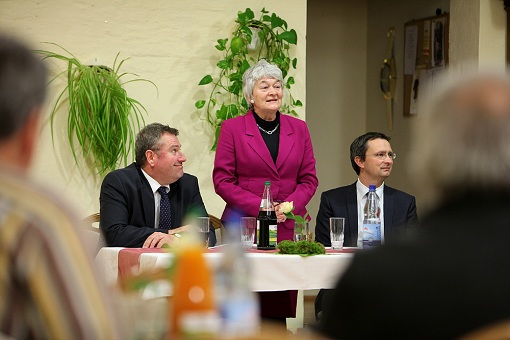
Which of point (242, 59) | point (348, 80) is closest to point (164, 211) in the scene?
point (242, 59)

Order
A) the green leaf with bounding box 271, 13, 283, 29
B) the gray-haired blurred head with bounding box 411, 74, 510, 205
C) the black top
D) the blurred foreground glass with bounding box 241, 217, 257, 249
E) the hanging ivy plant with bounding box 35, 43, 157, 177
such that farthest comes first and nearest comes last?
the green leaf with bounding box 271, 13, 283, 29 < the hanging ivy plant with bounding box 35, 43, 157, 177 < the black top < the blurred foreground glass with bounding box 241, 217, 257, 249 < the gray-haired blurred head with bounding box 411, 74, 510, 205

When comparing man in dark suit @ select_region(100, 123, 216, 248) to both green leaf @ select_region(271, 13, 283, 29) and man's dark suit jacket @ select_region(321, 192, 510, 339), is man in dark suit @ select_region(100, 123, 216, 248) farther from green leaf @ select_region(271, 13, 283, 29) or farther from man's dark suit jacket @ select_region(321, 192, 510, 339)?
man's dark suit jacket @ select_region(321, 192, 510, 339)

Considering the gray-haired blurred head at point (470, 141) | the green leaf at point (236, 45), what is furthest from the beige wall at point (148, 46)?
the gray-haired blurred head at point (470, 141)

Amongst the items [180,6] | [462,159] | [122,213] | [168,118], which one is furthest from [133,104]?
[462,159]

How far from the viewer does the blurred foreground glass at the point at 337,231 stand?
4.38 metres

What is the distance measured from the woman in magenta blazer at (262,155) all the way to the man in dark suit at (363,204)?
188mm

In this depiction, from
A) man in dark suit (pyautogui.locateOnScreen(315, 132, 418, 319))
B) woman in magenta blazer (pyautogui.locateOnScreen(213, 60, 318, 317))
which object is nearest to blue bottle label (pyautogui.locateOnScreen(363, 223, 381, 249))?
man in dark suit (pyautogui.locateOnScreen(315, 132, 418, 319))

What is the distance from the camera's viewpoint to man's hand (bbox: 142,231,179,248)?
4191 millimetres

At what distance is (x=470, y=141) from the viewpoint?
1475 millimetres

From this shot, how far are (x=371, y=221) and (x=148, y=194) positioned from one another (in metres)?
1.08

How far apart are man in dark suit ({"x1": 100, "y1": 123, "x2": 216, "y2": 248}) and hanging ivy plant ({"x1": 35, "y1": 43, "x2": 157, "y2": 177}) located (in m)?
1.18

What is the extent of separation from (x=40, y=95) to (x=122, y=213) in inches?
125

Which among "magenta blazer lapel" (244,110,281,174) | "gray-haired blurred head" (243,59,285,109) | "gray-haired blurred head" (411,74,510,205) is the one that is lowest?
"gray-haired blurred head" (411,74,510,205)

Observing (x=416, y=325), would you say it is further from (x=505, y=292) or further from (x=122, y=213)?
(x=122, y=213)
